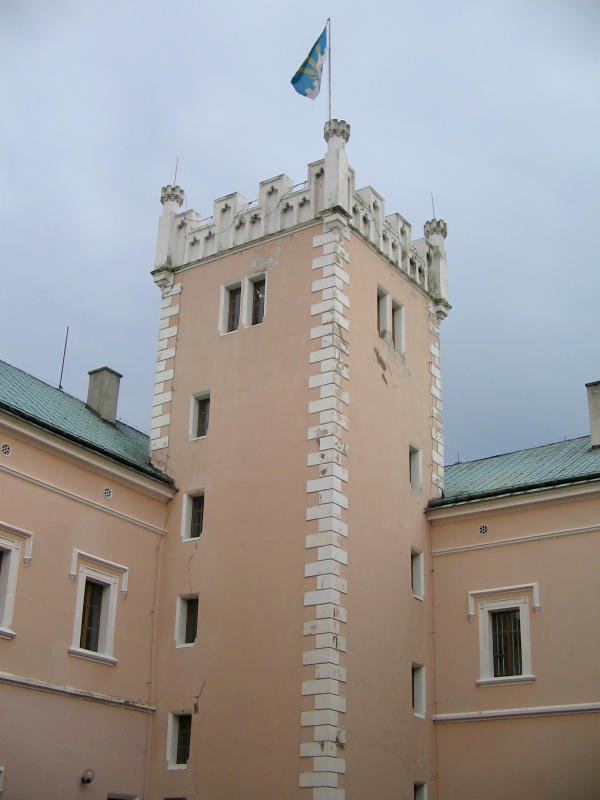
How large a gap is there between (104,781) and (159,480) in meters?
7.61

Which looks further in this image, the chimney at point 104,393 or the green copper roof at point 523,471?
the chimney at point 104,393

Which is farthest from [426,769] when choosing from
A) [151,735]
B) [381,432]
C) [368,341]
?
[368,341]

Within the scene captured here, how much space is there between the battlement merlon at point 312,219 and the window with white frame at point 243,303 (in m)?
1.24

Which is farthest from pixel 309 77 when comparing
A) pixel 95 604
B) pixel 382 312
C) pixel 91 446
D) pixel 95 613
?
pixel 95 613

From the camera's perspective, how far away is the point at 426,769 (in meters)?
25.8

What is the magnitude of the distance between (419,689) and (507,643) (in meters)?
2.57

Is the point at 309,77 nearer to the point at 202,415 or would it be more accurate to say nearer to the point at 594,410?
the point at 202,415

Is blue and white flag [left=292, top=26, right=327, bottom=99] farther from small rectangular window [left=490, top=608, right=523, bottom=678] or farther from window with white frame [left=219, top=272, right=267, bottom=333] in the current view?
small rectangular window [left=490, top=608, right=523, bottom=678]

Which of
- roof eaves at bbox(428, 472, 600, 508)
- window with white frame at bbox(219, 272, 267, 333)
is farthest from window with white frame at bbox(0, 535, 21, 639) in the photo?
roof eaves at bbox(428, 472, 600, 508)

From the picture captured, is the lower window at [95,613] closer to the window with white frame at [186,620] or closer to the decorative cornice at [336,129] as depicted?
the window with white frame at [186,620]

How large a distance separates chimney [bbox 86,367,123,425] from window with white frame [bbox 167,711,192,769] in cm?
934

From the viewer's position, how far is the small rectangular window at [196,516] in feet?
90.4

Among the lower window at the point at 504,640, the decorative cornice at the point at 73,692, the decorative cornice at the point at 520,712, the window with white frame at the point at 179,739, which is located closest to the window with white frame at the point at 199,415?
the decorative cornice at the point at 73,692

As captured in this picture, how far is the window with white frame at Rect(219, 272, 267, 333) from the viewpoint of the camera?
29.0m
